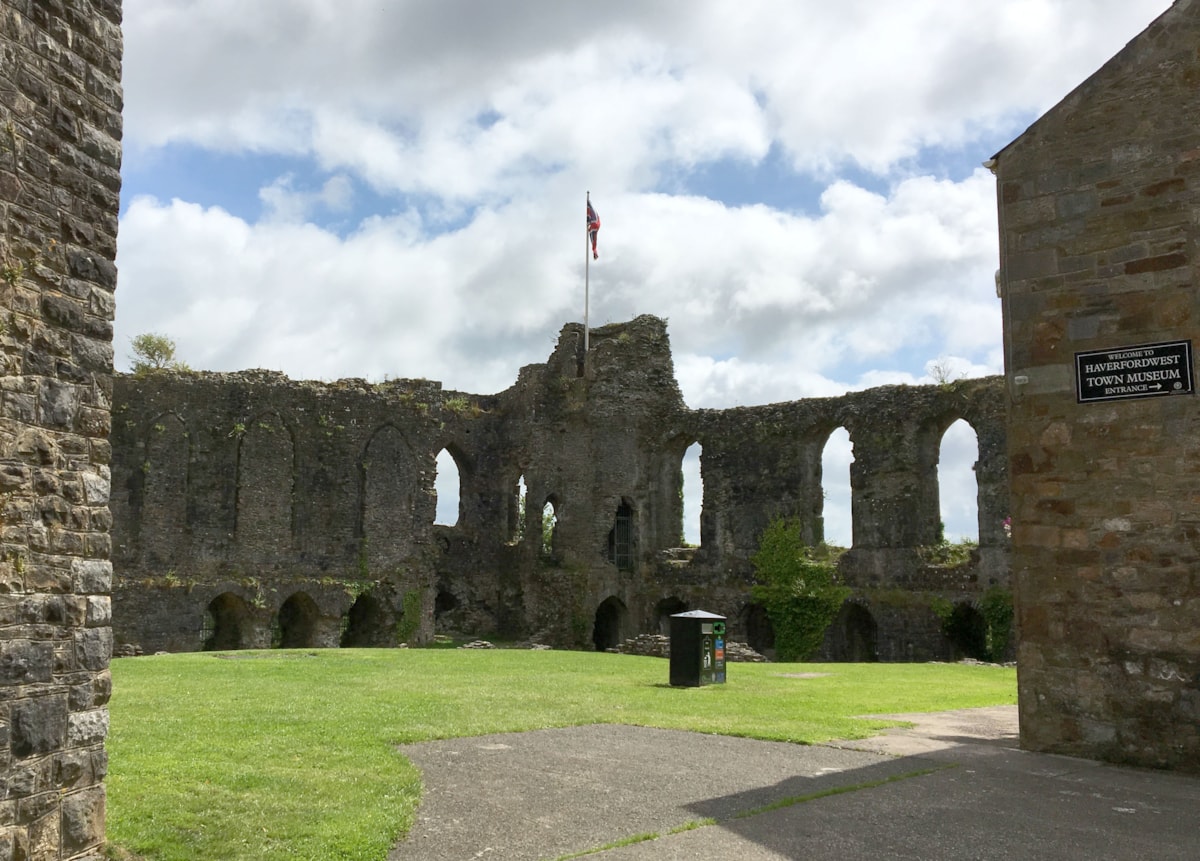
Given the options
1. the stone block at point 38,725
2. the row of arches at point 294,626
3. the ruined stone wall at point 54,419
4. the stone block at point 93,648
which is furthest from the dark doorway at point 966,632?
the stone block at point 38,725

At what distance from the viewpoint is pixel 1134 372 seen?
9.50m

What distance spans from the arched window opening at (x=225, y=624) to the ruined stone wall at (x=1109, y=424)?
24368 mm

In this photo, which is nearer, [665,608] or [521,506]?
[665,608]

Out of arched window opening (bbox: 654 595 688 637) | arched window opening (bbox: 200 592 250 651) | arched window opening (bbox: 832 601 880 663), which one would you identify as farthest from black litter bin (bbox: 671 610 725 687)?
arched window opening (bbox: 200 592 250 651)

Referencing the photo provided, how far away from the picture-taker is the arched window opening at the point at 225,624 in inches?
1178

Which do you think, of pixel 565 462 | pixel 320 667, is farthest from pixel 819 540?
pixel 320 667

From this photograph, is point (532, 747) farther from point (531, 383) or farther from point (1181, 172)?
point (531, 383)

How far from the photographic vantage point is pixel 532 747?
31.5ft

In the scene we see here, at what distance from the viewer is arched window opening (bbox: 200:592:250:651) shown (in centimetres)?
2992

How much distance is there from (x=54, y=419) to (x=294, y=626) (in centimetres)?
2657

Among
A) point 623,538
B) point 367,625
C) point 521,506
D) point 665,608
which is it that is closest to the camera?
point 367,625

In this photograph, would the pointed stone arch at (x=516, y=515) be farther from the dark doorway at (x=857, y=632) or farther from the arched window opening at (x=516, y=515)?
the dark doorway at (x=857, y=632)

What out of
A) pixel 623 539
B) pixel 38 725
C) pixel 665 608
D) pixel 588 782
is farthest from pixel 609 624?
pixel 38 725

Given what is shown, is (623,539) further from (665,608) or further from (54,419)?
(54,419)
